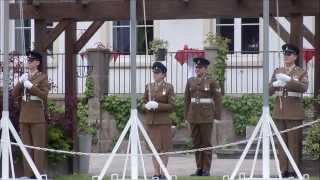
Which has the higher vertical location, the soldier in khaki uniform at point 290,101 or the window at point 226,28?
the window at point 226,28

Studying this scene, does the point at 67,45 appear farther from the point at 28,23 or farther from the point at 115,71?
the point at 28,23

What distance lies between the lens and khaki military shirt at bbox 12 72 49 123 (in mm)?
13539

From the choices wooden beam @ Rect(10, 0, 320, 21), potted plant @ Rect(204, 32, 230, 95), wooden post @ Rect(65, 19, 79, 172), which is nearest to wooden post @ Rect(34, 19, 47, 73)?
wooden beam @ Rect(10, 0, 320, 21)

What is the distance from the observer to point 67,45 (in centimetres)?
1508

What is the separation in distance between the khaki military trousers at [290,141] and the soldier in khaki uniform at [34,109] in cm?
315

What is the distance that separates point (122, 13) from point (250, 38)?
25.8 feet

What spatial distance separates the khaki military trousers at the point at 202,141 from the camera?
14469 mm

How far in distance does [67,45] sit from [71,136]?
1.36 metres

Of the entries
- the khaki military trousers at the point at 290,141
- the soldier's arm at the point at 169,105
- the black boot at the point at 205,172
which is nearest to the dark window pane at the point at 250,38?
the black boot at the point at 205,172

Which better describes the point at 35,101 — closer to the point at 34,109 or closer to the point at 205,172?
the point at 34,109

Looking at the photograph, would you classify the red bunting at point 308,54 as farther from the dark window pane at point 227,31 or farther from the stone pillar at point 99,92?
the stone pillar at point 99,92

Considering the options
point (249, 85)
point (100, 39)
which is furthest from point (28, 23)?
point (249, 85)

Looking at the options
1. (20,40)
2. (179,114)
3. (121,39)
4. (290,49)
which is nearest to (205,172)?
(290,49)

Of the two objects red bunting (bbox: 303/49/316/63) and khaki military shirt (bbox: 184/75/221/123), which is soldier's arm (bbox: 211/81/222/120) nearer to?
khaki military shirt (bbox: 184/75/221/123)
